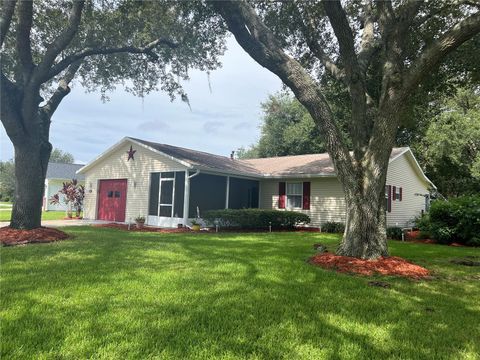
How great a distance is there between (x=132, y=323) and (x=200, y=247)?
6.01 metres

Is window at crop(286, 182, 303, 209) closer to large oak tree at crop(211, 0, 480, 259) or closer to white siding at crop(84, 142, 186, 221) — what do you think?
white siding at crop(84, 142, 186, 221)

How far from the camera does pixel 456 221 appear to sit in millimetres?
14672

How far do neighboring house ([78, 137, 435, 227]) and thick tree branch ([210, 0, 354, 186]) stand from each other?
7.92 m

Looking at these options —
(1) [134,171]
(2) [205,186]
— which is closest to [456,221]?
(2) [205,186]

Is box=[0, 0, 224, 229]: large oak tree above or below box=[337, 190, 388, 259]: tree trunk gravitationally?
above

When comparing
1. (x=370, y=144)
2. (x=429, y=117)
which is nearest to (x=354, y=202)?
(x=370, y=144)

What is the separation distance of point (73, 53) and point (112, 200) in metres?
8.70

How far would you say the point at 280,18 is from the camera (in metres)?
12.2

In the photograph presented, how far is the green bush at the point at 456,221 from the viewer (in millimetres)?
13992

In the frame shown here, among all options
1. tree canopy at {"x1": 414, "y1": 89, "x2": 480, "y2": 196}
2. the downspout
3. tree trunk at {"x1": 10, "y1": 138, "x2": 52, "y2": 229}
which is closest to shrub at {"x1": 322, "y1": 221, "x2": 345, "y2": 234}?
the downspout

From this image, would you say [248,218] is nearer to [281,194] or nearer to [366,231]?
[281,194]

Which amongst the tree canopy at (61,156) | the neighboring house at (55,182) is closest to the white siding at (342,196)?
the neighboring house at (55,182)

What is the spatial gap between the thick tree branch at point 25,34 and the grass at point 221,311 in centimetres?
602

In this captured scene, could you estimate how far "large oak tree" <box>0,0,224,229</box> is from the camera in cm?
1082
